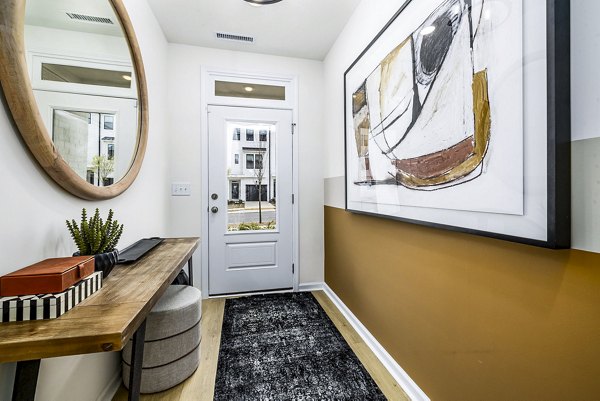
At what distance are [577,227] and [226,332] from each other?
2177 mm

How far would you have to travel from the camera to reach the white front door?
9.28 feet

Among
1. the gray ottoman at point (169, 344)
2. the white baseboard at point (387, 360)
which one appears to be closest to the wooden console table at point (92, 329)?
the gray ottoman at point (169, 344)

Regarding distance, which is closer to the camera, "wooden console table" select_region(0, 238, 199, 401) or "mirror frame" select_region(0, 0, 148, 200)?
"wooden console table" select_region(0, 238, 199, 401)

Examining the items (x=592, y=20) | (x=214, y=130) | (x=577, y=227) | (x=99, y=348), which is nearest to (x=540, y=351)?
(x=577, y=227)

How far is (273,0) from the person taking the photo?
1.95 meters

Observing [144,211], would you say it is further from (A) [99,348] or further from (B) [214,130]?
(A) [99,348]

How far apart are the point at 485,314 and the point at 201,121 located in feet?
9.06

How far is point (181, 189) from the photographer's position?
2.73 metres

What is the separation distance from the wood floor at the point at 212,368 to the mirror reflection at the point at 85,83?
1.22 meters

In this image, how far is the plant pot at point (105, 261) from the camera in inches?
41.9

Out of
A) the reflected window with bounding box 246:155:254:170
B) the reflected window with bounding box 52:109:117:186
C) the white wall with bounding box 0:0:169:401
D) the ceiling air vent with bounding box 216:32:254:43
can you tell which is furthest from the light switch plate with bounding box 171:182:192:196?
the ceiling air vent with bounding box 216:32:254:43

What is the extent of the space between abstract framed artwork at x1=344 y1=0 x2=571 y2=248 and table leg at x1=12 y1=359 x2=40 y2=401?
1.55 meters

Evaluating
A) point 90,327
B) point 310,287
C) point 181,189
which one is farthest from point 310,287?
point 90,327

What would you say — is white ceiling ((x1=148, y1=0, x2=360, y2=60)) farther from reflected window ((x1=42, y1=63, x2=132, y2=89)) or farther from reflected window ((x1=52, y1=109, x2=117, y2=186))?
reflected window ((x1=52, y1=109, x2=117, y2=186))
